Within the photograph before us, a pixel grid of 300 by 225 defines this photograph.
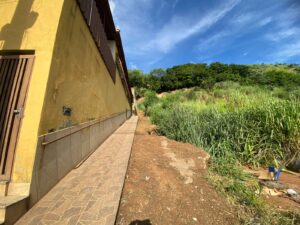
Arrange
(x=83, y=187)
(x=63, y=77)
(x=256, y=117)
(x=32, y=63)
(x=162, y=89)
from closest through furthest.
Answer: (x=32, y=63) < (x=83, y=187) < (x=63, y=77) < (x=256, y=117) < (x=162, y=89)

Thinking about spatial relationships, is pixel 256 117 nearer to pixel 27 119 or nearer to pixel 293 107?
pixel 293 107

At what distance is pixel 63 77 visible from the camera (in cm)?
269

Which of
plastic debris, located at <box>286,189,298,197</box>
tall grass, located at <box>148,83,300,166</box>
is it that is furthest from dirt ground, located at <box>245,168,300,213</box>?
tall grass, located at <box>148,83,300,166</box>

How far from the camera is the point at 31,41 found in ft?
7.75

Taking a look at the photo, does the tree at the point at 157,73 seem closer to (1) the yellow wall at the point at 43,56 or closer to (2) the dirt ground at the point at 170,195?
(2) the dirt ground at the point at 170,195

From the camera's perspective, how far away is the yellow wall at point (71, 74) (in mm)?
2400

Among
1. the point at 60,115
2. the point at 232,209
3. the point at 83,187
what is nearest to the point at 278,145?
the point at 232,209

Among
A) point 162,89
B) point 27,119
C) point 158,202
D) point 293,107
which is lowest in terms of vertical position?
point 158,202

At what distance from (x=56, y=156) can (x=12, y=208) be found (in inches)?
34.2

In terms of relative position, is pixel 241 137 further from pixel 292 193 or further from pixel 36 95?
pixel 36 95

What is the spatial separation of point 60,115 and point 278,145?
5.20 meters

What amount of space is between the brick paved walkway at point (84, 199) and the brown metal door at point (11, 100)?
24.4 inches

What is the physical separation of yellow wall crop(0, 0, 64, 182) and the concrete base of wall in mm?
138

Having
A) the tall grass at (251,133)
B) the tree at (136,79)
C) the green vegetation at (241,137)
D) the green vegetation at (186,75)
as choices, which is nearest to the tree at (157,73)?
the green vegetation at (186,75)
